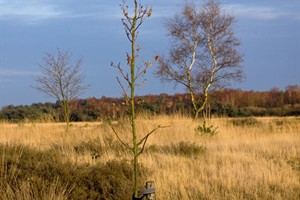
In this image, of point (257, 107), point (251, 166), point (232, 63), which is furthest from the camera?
point (257, 107)

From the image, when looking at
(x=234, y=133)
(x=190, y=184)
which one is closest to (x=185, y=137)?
(x=234, y=133)

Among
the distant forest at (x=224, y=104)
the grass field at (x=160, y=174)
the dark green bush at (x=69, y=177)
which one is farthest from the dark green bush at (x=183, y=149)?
the distant forest at (x=224, y=104)

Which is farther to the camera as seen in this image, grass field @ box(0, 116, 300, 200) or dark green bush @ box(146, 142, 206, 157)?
dark green bush @ box(146, 142, 206, 157)

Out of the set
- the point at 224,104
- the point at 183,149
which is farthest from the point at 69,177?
the point at 224,104

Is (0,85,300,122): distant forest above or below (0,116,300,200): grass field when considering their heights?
above

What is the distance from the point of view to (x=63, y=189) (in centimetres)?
872

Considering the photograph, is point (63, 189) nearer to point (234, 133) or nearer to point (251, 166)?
point (251, 166)

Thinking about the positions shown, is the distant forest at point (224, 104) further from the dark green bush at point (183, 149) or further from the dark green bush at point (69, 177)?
the dark green bush at point (69, 177)

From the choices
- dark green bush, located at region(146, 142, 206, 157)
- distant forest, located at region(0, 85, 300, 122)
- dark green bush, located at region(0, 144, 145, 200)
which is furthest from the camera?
distant forest, located at region(0, 85, 300, 122)

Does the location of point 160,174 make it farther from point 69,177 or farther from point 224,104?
point 224,104

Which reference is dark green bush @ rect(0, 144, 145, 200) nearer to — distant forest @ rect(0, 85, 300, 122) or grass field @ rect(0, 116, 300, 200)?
grass field @ rect(0, 116, 300, 200)

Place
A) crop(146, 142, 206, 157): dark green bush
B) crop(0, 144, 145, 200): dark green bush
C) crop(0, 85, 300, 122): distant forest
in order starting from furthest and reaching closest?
1. crop(0, 85, 300, 122): distant forest
2. crop(146, 142, 206, 157): dark green bush
3. crop(0, 144, 145, 200): dark green bush

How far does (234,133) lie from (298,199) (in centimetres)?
1226

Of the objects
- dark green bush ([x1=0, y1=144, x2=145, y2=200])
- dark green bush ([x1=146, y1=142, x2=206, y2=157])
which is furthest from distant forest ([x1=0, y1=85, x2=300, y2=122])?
dark green bush ([x1=0, y1=144, x2=145, y2=200])
